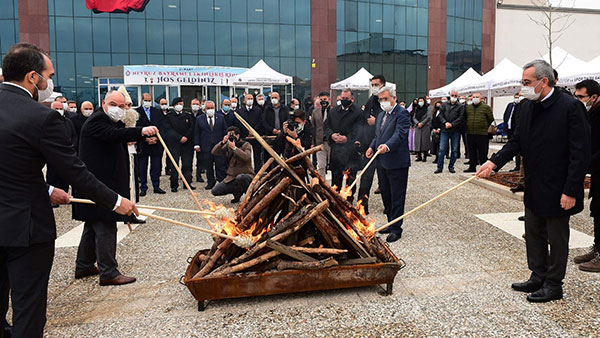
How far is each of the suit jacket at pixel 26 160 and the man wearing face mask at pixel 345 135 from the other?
17.5ft

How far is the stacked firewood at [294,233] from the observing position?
391 cm

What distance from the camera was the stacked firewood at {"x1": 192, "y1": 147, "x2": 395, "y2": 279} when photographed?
3.91m

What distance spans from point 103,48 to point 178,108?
22.3m

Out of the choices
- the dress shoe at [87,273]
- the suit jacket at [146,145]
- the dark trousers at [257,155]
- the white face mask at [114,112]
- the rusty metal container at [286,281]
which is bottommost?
the dress shoe at [87,273]

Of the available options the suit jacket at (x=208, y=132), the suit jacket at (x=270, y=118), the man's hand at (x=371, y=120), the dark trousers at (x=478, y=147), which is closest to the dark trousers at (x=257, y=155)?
the suit jacket at (x=270, y=118)

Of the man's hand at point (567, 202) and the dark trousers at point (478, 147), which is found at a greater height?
the man's hand at point (567, 202)

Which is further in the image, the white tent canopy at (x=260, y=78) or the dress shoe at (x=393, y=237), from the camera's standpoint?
the white tent canopy at (x=260, y=78)

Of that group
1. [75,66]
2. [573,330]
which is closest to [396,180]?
[573,330]

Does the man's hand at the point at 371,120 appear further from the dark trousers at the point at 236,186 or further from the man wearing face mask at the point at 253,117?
the man wearing face mask at the point at 253,117

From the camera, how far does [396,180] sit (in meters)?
6.17

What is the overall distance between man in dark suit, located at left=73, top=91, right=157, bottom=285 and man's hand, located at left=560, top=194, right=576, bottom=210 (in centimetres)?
425

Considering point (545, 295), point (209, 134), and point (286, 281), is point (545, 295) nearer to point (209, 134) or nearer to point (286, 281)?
point (286, 281)

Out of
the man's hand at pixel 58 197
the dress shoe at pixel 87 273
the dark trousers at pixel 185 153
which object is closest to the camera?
the man's hand at pixel 58 197

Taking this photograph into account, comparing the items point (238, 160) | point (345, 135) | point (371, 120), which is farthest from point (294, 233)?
point (238, 160)
